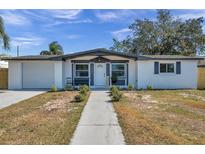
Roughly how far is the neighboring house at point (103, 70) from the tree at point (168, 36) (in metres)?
16.4

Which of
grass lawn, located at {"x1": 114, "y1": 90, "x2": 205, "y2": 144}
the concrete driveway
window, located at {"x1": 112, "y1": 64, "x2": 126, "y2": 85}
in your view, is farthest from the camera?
window, located at {"x1": 112, "y1": 64, "x2": 126, "y2": 85}

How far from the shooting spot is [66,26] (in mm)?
28953

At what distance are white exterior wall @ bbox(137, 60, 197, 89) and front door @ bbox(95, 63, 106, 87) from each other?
2.89 m

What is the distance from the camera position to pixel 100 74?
83.9 ft

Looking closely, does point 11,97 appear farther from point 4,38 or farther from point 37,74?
point 37,74

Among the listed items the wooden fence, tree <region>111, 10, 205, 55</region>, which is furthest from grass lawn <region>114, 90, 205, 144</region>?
tree <region>111, 10, 205, 55</region>

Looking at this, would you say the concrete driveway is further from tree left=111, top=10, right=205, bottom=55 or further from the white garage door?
tree left=111, top=10, right=205, bottom=55

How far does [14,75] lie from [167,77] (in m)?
12.4

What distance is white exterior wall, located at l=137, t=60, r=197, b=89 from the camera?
24672 mm

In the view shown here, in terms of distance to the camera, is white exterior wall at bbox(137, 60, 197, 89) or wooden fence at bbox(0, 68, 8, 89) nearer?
white exterior wall at bbox(137, 60, 197, 89)

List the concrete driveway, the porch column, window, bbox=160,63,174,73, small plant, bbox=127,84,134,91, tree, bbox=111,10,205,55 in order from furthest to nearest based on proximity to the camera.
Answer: tree, bbox=111,10,205,55
window, bbox=160,63,174,73
the porch column
small plant, bbox=127,84,134,91
the concrete driveway
